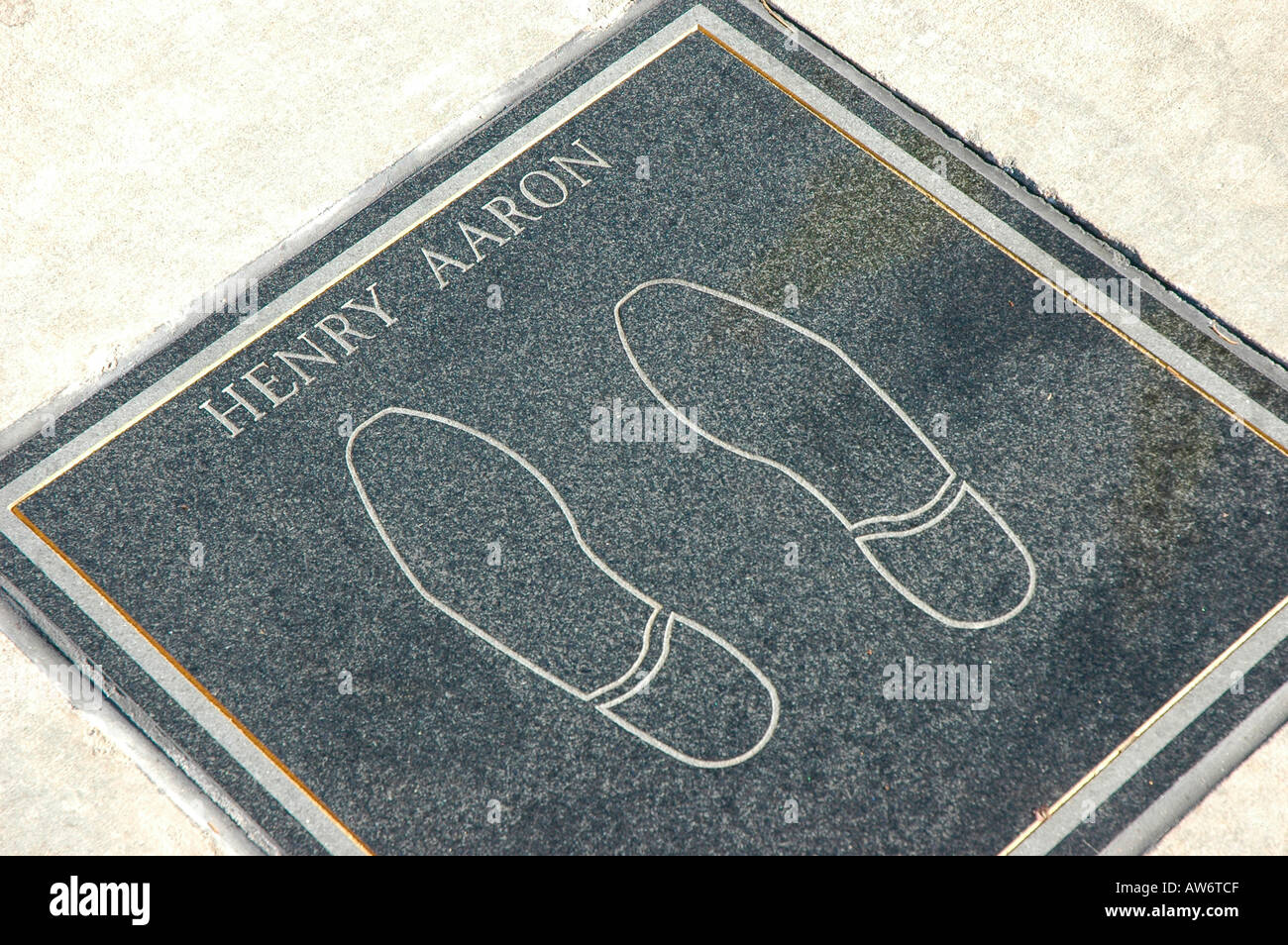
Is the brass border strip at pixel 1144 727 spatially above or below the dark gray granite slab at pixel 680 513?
below

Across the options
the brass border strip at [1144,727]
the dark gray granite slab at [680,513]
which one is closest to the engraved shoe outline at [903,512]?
the dark gray granite slab at [680,513]

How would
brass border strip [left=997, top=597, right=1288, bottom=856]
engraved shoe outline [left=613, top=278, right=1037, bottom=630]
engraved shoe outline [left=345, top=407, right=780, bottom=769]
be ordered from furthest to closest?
engraved shoe outline [left=613, top=278, right=1037, bottom=630], engraved shoe outline [left=345, top=407, right=780, bottom=769], brass border strip [left=997, top=597, right=1288, bottom=856]

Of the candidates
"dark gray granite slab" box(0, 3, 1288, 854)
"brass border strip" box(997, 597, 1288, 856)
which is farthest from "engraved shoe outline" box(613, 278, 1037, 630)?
"brass border strip" box(997, 597, 1288, 856)

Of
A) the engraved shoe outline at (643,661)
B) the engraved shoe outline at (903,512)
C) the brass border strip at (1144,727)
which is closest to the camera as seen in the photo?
the brass border strip at (1144,727)

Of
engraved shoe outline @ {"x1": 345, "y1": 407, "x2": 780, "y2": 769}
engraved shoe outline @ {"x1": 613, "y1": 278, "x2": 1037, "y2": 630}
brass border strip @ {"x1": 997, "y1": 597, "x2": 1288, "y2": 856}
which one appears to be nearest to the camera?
brass border strip @ {"x1": 997, "y1": 597, "x2": 1288, "y2": 856}

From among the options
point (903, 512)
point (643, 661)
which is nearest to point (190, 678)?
point (643, 661)

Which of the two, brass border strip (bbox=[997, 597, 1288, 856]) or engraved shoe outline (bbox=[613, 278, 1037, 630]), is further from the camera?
engraved shoe outline (bbox=[613, 278, 1037, 630])

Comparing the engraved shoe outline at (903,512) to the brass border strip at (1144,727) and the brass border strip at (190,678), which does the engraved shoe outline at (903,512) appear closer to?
the brass border strip at (1144,727)

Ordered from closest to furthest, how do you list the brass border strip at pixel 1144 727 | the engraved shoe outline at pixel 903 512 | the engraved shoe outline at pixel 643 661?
the brass border strip at pixel 1144 727 < the engraved shoe outline at pixel 643 661 < the engraved shoe outline at pixel 903 512

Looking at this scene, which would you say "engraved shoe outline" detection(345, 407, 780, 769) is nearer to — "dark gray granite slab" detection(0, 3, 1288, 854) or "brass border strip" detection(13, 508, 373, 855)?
"dark gray granite slab" detection(0, 3, 1288, 854)
